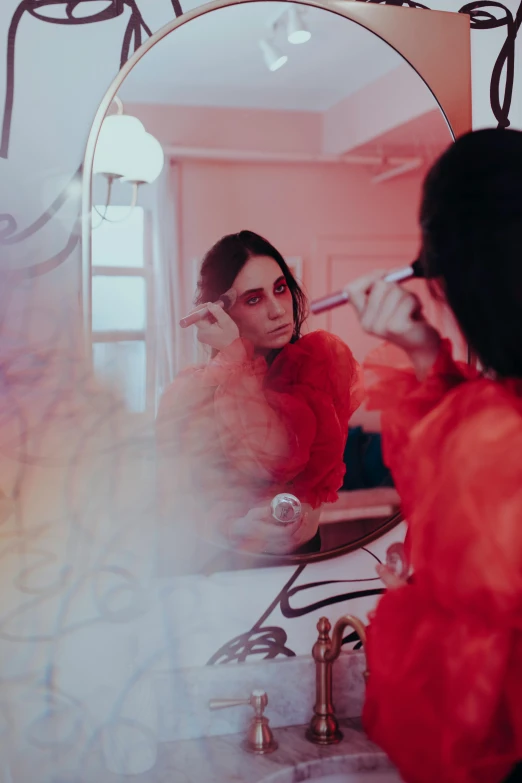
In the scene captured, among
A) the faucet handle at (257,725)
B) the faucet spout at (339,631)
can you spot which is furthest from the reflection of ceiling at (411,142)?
the faucet handle at (257,725)

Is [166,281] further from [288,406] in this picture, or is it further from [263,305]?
[288,406]

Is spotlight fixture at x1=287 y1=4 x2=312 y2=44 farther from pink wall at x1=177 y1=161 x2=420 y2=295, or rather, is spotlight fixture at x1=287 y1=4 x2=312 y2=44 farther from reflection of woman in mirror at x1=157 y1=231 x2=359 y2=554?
reflection of woman in mirror at x1=157 y1=231 x2=359 y2=554

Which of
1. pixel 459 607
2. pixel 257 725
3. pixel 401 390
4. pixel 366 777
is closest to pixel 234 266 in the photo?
pixel 401 390

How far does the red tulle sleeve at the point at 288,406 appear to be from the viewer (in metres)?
0.98

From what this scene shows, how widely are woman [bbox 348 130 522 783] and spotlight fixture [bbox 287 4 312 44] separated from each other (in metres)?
0.32

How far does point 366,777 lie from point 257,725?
17 centimetres

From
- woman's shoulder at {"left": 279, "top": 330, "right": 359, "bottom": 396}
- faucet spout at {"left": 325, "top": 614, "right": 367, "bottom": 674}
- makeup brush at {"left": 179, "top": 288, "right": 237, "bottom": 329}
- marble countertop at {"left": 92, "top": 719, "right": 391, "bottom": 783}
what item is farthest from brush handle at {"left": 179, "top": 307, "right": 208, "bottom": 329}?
marble countertop at {"left": 92, "top": 719, "right": 391, "bottom": 783}

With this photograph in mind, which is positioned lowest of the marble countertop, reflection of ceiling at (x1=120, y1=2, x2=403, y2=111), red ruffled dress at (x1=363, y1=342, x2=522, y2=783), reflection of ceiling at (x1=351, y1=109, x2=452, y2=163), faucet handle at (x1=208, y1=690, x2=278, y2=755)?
the marble countertop

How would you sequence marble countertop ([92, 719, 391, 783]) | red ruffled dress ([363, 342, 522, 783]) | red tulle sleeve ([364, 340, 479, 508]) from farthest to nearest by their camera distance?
marble countertop ([92, 719, 391, 783]) → red tulle sleeve ([364, 340, 479, 508]) → red ruffled dress ([363, 342, 522, 783])

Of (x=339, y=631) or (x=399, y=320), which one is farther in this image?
(x=339, y=631)

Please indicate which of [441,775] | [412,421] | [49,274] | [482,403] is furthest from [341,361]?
[441,775]

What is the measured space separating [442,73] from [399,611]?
0.77 metres

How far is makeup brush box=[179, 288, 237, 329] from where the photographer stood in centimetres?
97

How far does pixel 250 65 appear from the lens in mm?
986
